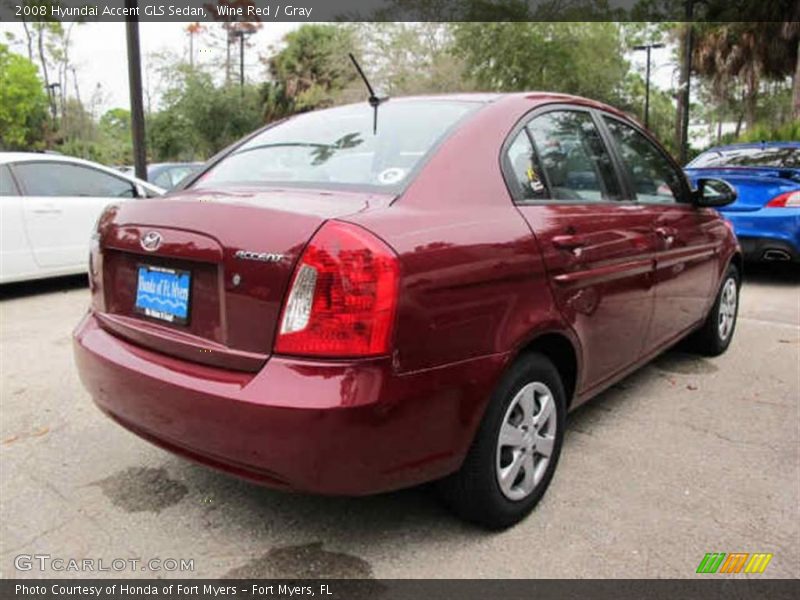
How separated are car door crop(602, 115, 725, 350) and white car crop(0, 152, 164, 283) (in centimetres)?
413

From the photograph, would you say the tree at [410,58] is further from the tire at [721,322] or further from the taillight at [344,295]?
the taillight at [344,295]

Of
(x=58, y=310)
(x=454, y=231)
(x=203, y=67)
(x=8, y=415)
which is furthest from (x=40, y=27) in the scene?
(x=454, y=231)

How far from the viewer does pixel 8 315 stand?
6004 millimetres

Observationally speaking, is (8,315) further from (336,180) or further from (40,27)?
(40,27)

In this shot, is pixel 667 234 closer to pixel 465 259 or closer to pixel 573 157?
pixel 573 157

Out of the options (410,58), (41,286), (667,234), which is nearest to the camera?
(667,234)

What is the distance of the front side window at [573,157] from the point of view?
2.91 metres

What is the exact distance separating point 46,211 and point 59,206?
14 centimetres

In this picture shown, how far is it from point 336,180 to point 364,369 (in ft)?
2.83

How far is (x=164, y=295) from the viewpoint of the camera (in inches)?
95.0

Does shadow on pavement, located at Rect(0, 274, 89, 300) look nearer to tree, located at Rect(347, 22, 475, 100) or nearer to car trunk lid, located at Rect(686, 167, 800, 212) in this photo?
car trunk lid, located at Rect(686, 167, 800, 212)

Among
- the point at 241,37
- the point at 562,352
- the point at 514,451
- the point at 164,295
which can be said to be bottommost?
the point at 514,451

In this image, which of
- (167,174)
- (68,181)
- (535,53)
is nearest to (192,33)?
(535,53)

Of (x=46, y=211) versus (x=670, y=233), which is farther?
(x=46, y=211)
